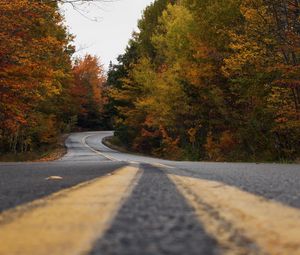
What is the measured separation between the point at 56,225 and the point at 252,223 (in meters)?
0.53

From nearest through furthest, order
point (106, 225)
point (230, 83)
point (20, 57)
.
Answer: point (106, 225)
point (20, 57)
point (230, 83)

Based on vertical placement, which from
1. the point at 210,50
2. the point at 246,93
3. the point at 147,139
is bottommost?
the point at 147,139

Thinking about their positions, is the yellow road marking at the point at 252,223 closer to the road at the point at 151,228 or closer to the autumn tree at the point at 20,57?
the road at the point at 151,228

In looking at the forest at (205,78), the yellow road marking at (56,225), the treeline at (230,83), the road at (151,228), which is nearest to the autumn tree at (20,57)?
the forest at (205,78)

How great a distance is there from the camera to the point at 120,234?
3.78ft

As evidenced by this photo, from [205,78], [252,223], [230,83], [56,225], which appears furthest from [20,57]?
[252,223]

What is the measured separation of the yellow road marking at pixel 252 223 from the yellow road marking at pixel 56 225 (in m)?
0.29

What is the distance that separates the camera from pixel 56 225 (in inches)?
51.4

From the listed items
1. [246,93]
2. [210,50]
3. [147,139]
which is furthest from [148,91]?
[246,93]

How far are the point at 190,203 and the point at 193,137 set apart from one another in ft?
88.0

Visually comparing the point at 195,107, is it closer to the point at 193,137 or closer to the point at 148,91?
the point at 193,137

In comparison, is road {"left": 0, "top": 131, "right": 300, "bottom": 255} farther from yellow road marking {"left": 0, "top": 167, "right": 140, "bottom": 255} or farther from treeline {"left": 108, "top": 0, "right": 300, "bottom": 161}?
treeline {"left": 108, "top": 0, "right": 300, "bottom": 161}

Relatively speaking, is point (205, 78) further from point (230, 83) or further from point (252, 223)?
point (252, 223)

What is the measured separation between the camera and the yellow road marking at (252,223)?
992 millimetres
